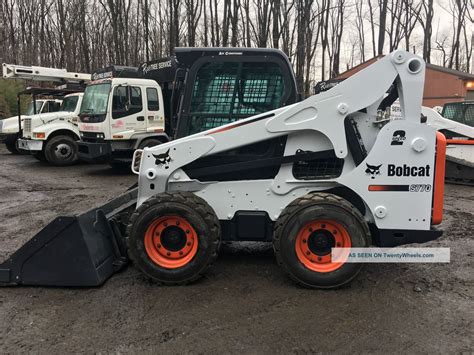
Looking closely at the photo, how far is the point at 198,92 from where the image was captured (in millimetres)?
4609

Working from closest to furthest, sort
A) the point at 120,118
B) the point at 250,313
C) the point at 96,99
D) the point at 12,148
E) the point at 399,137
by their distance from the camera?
the point at 250,313
the point at 399,137
the point at 120,118
the point at 96,99
the point at 12,148

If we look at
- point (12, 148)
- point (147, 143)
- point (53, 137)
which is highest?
point (53, 137)

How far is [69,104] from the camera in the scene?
48.2 feet

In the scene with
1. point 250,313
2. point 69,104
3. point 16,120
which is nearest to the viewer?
point 250,313

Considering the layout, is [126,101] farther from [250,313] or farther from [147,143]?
[250,313]

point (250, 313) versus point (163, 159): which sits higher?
point (163, 159)

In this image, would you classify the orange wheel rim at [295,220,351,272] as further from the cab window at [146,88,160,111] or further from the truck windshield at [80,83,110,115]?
the truck windshield at [80,83,110,115]

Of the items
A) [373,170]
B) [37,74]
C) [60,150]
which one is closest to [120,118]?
[60,150]

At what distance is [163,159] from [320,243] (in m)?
1.74

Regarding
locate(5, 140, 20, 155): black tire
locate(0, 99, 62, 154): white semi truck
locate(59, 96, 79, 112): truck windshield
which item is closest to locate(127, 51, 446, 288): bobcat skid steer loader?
locate(59, 96, 79, 112): truck windshield

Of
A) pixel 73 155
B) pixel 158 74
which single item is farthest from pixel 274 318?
pixel 73 155

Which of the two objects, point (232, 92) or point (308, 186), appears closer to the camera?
point (308, 186)

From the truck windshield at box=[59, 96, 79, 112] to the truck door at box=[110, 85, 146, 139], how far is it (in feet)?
13.7

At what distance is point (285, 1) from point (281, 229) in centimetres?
2542
